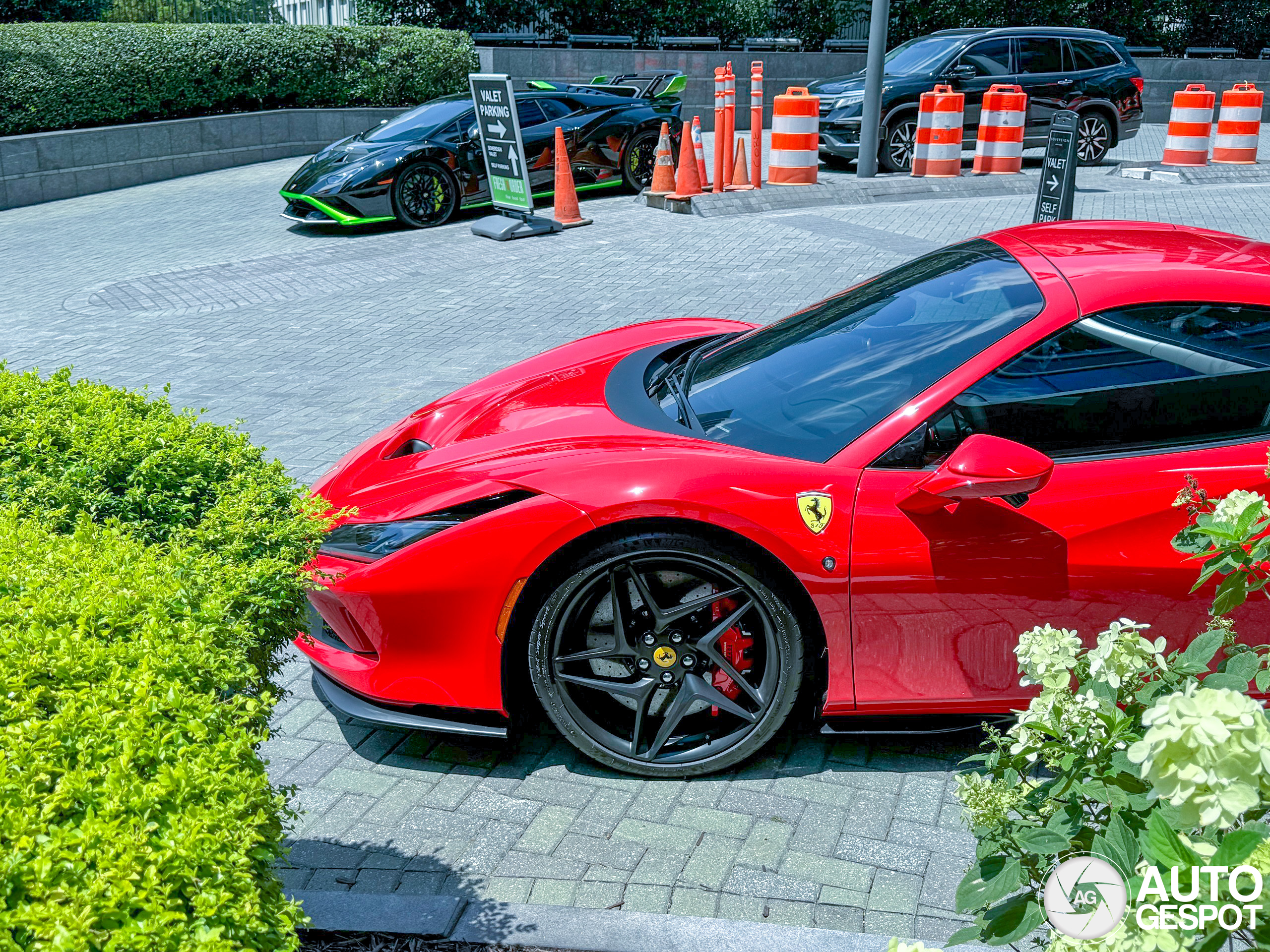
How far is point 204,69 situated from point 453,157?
21.0 feet

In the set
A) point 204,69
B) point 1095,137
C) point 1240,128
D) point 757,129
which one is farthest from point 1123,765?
point 204,69

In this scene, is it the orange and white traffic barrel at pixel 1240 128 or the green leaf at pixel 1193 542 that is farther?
the orange and white traffic barrel at pixel 1240 128

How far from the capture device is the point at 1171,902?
1.48 metres

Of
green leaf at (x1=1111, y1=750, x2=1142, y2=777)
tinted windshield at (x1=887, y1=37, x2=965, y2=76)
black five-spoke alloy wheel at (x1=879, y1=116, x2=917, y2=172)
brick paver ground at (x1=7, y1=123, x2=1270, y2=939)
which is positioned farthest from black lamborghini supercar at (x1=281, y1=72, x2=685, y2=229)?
green leaf at (x1=1111, y1=750, x2=1142, y2=777)

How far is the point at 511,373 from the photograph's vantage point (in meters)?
4.76

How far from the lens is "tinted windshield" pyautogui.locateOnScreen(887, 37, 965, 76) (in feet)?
51.7

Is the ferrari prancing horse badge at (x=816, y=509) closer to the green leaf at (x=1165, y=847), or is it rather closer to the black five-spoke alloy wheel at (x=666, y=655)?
the black five-spoke alloy wheel at (x=666, y=655)

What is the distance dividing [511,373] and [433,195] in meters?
8.46

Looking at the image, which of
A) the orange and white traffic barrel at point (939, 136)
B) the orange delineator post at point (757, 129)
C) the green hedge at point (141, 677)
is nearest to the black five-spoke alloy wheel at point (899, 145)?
the orange and white traffic barrel at point (939, 136)

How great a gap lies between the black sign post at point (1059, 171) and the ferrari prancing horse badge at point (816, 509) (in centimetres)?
662

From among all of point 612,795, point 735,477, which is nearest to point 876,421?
point 735,477

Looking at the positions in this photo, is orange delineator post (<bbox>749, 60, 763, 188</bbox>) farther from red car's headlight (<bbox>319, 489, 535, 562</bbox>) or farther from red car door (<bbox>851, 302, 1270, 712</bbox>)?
red car's headlight (<bbox>319, 489, 535, 562</bbox>)

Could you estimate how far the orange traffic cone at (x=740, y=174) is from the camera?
44.2ft

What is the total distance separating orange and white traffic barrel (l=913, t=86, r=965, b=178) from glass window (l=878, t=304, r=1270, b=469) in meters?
11.2
